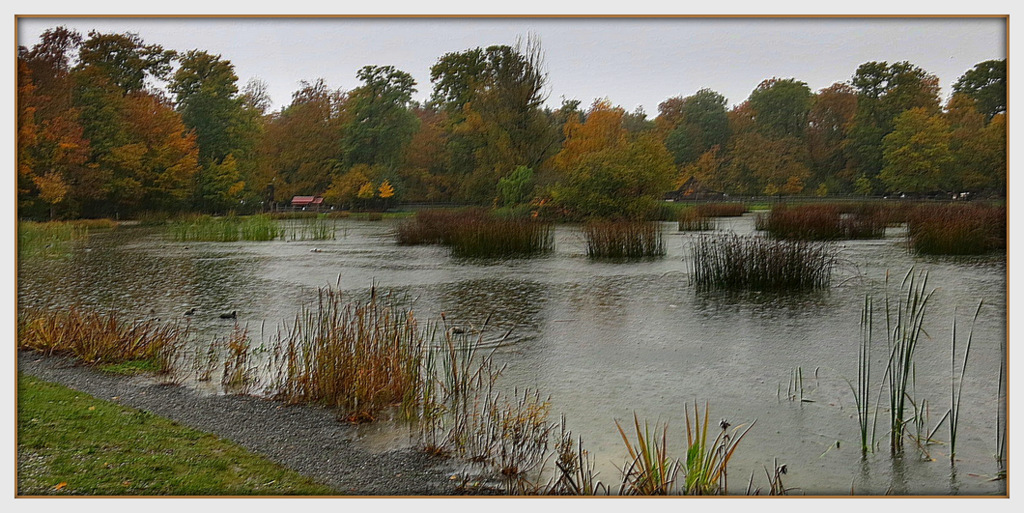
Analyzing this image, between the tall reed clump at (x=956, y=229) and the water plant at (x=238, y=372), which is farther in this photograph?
the tall reed clump at (x=956, y=229)

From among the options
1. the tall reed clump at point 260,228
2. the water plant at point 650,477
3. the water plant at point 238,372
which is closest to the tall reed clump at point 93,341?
the water plant at point 238,372

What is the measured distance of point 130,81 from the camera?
376 cm

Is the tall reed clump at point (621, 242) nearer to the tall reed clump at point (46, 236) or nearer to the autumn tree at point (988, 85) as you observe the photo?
the autumn tree at point (988, 85)

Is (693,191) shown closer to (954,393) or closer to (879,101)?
(879,101)

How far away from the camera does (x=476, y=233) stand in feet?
18.4

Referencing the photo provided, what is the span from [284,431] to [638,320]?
7.70ft

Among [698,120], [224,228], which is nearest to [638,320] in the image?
[698,120]

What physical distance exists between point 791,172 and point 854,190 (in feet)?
1.15

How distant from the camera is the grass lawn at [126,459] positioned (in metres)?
2.23

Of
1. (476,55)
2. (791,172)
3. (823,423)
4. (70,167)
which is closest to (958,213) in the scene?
(791,172)

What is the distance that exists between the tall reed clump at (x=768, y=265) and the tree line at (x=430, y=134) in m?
0.59

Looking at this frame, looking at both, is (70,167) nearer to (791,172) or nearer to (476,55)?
(476,55)

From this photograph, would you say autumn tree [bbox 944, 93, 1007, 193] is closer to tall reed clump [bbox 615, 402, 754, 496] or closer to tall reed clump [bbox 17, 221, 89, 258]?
tall reed clump [bbox 615, 402, 754, 496]

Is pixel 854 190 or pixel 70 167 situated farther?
pixel 854 190
